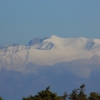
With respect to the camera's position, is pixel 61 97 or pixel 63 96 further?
pixel 63 96

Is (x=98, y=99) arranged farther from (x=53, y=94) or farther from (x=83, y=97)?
(x=53, y=94)

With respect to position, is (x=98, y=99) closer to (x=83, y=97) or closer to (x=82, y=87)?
(x=83, y=97)

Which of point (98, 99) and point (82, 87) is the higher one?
point (82, 87)

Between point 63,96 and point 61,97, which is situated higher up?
point 63,96

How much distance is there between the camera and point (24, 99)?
170ft

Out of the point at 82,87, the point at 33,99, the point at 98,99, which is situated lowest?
the point at 33,99

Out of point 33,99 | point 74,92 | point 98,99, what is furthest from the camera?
point 74,92

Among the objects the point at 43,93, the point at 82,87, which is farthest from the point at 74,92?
the point at 43,93

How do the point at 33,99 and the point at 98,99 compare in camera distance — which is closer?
the point at 33,99

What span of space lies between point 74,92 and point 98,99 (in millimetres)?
6240

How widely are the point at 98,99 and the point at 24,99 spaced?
1994 centimetres

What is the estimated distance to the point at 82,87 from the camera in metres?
78.1

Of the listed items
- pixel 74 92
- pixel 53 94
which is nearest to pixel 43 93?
pixel 53 94

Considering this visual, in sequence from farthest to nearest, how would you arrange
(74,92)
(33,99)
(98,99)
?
(74,92) → (98,99) → (33,99)
